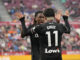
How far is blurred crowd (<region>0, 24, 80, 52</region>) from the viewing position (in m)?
16.3

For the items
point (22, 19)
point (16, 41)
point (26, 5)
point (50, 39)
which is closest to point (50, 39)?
point (50, 39)

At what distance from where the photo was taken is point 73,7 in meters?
19.2

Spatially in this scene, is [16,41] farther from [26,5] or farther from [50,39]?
[50,39]

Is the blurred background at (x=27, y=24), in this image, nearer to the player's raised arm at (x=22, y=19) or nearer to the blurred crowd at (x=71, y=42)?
the blurred crowd at (x=71, y=42)

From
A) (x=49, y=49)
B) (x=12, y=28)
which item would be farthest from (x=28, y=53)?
(x=49, y=49)

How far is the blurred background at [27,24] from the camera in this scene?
633 inches

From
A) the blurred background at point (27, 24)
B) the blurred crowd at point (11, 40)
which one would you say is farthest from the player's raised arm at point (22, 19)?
the blurred crowd at point (11, 40)

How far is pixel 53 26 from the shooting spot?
5.09 meters

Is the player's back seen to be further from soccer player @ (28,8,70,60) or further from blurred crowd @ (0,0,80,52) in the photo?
blurred crowd @ (0,0,80,52)

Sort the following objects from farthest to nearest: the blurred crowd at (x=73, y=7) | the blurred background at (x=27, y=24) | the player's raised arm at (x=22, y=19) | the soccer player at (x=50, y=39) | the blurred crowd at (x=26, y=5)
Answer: the blurred crowd at (x=26, y=5)
the blurred crowd at (x=73, y=7)
the blurred background at (x=27, y=24)
the player's raised arm at (x=22, y=19)
the soccer player at (x=50, y=39)

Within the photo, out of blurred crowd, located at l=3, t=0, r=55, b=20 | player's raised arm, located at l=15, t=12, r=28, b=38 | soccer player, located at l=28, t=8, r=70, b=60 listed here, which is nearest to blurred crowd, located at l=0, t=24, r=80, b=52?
blurred crowd, located at l=3, t=0, r=55, b=20

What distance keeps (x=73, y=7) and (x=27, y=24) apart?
3898 mm

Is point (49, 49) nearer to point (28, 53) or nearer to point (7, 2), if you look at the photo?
point (28, 53)

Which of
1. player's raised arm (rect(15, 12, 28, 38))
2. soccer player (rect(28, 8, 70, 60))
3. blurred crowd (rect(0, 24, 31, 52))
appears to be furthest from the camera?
blurred crowd (rect(0, 24, 31, 52))
